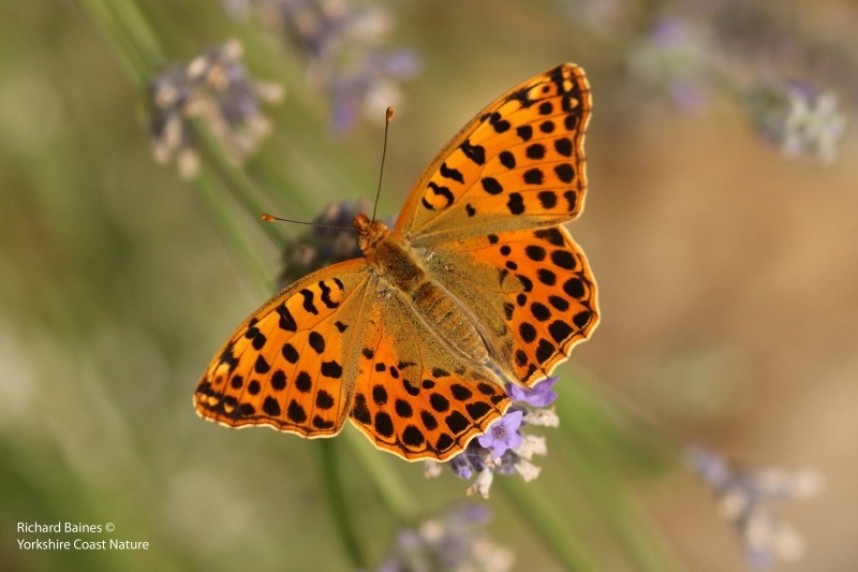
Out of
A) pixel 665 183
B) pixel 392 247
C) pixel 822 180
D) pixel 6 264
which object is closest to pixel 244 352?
pixel 392 247

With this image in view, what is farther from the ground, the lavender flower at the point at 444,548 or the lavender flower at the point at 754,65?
the lavender flower at the point at 754,65

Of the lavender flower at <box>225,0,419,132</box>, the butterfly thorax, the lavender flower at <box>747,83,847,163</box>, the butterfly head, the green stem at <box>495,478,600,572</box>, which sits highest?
the lavender flower at <box>225,0,419,132</box>

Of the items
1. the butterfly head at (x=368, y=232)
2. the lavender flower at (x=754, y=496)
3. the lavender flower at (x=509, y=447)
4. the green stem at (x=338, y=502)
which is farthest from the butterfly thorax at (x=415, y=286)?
the lavender flower at (x=754, y=496)

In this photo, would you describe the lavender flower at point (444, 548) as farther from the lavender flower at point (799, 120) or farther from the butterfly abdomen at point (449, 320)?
the lavender flower at point (799, 120)

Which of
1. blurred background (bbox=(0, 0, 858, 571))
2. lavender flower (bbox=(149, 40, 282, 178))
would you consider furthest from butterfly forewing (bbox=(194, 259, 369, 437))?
lavender flower (bbox=(149, 40, 282, 178))

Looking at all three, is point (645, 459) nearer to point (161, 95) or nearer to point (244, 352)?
point (244, 352)

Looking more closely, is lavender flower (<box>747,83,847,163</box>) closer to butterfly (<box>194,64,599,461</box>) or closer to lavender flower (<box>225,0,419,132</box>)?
butterfly (<box>194,64,599,461</box>)
